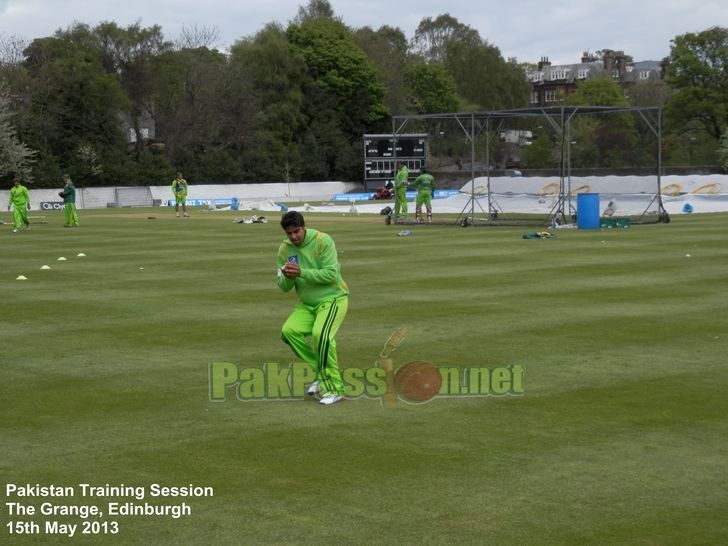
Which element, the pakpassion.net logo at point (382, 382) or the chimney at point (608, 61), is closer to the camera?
the pakpassion.net logo at point (382, 382)

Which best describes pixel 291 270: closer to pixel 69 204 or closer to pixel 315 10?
pixel 69 204

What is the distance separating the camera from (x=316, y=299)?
10047 millimetres

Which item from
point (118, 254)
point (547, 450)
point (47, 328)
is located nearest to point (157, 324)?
point (47, 328)

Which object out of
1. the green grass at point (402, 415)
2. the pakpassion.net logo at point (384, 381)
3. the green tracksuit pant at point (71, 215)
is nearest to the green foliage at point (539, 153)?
the green tracksuit pant at point (71, 215)

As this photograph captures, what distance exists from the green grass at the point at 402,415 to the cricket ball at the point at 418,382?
0.29m

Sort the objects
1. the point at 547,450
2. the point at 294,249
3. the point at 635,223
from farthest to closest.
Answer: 1. the point at 635,223
2. the point at 294,249
3. the point at 547,450

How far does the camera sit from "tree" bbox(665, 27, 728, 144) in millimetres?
96562

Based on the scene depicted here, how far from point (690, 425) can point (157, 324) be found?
7.98 m

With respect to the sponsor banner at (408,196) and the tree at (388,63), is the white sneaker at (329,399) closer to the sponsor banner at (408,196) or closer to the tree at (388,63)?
the sponsor banner at (408,196)

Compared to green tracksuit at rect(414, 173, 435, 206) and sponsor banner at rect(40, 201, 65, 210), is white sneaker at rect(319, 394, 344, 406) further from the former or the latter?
sponsor banner at rect(40, 201, 65, 210)

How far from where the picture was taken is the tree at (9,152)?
227 feet

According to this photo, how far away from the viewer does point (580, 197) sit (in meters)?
33.6

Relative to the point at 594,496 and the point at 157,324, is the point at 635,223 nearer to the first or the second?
the point at 157,324

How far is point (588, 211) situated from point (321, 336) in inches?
992
